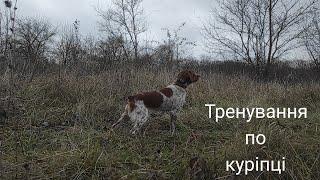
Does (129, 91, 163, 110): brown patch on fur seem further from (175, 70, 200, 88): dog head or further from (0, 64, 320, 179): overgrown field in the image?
(175, 70, 200, 88): dog head

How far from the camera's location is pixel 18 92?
7477 millimetres

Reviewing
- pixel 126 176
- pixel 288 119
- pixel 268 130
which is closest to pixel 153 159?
pixel 126 176

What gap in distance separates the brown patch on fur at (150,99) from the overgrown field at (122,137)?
38 cm

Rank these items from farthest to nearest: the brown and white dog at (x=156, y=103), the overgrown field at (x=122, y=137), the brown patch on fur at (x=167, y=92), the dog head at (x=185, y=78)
Result: the dog head at (x=185, y=78) → the brown patch on fur at (x=167, y=92) → the brown and white dog at (x=156, y=103) → the overgrown field at (x=122, y=137)

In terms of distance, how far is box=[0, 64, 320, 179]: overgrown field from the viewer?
4.37 metres

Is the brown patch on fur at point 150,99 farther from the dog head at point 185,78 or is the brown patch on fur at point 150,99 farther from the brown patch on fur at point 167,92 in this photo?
the dog head at point 185,78

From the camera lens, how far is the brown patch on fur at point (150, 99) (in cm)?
592

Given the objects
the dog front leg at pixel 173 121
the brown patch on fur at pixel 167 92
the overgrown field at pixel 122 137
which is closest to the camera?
the overgrown field at pixel 122 137

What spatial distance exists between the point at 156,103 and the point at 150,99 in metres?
0.15

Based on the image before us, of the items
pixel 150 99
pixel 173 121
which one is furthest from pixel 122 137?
pixel 173 121

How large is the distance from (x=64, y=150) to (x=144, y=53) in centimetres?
682

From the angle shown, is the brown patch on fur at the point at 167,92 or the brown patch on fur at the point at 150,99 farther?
the brown patch on fur at the point at 167,92

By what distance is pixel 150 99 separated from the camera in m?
6.04

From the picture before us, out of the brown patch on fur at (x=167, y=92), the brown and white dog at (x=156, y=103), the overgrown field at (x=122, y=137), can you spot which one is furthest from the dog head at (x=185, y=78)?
the overgrown field at (x=122, y=137)
